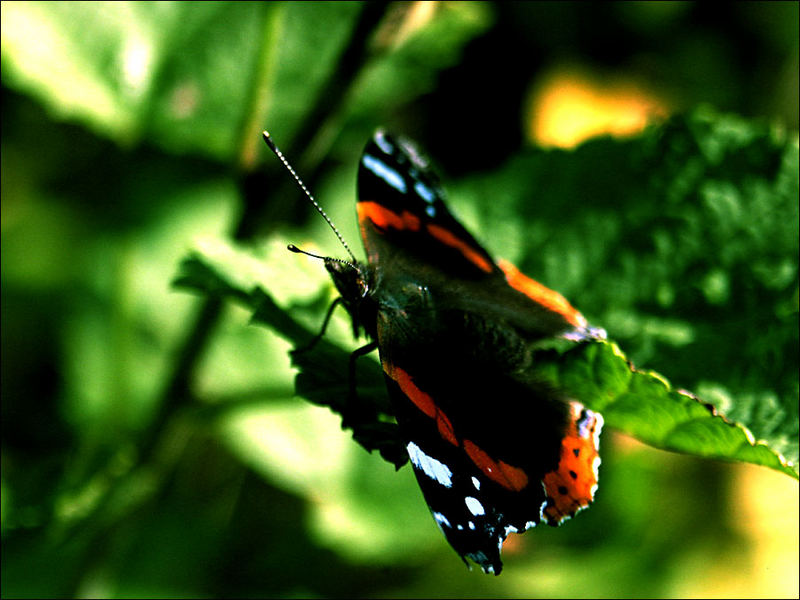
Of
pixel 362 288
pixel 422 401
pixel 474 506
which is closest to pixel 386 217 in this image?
pixel 362 288

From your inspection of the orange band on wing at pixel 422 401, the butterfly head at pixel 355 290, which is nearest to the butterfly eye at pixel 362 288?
the butterfly head at pixel 355 290

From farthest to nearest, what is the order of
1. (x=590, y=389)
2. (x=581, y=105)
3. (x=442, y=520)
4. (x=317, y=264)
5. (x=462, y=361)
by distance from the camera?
1. (x=581, y=105)
2. (x=317, y=264)
3. (x=462, y=361)
4. (x=590, y=389)
5. (x=442, y=520)

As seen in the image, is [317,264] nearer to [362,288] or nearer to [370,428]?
[362,288]

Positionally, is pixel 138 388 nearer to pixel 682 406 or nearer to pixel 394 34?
pixel 394 34

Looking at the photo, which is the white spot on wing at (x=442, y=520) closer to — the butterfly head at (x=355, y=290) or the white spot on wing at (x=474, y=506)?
the white spot on wing at (x=474, y=506)

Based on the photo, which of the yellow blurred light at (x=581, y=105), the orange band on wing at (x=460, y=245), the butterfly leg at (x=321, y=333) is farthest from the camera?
the yellow blurred light at (x=581, y=105)

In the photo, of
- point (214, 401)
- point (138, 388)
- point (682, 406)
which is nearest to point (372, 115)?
point (214, 401)

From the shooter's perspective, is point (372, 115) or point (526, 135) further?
point (526, 135)
